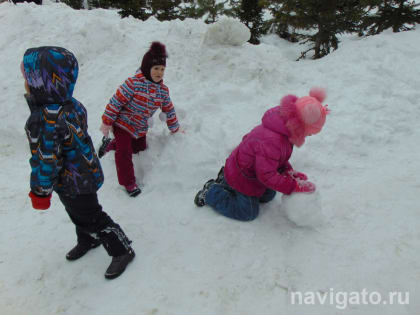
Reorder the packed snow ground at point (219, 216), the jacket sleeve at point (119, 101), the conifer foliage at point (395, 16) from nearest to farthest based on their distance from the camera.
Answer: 1. the packed snow ground at point (219, 216)
2. the jacket sleeve at point (119, 101)
3. the conifer foliage at point (395, 16)

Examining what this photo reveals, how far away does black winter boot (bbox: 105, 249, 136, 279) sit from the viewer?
240 centimetres

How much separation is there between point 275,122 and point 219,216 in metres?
1.12

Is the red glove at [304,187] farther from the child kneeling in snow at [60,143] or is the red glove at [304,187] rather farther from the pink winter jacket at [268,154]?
the child kneeling in snow at [60,143]

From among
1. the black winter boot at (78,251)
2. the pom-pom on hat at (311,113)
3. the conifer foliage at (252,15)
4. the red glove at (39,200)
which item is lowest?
the black winter boot at (78,251)

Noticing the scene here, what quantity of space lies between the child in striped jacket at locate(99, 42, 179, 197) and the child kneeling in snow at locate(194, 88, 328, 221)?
0.97 m

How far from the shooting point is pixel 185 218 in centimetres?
300

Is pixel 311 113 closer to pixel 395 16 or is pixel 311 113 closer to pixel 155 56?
pixel 155 56

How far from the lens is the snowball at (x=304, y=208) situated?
2533 millimetres

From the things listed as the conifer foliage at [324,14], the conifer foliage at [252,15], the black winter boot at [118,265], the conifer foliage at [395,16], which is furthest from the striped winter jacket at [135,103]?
the conifer foliage at [252,15]

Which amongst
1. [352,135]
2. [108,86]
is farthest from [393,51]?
[108,86]

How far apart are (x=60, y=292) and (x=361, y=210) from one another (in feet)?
9.25

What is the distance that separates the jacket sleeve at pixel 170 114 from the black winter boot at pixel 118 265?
1.72 metres

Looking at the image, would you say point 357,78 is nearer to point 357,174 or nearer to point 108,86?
point 357,174

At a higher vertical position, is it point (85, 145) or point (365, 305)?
point (85, 145)
